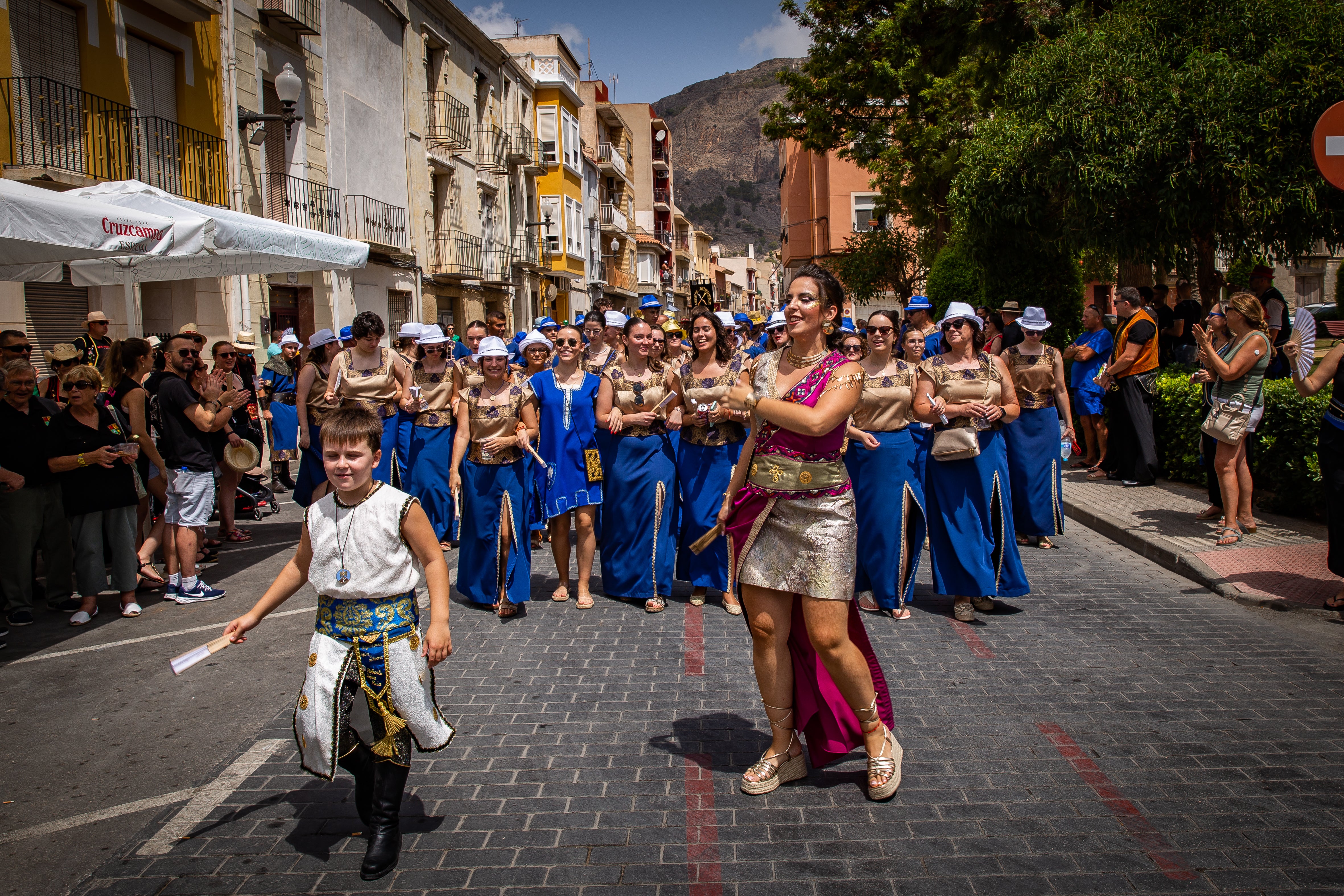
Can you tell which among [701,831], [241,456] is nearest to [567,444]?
[241,456]

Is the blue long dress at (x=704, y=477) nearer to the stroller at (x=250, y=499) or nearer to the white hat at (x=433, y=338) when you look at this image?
the white hat at (x=433, y=338)

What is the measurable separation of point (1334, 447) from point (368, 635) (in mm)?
5981

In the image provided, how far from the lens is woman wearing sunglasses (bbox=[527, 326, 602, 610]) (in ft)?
23.7

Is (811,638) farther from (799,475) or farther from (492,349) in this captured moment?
(492,349)

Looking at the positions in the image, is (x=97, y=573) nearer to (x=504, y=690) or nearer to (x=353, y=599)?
(x=504, y=690)

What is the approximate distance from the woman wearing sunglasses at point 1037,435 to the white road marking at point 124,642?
5.74 metres

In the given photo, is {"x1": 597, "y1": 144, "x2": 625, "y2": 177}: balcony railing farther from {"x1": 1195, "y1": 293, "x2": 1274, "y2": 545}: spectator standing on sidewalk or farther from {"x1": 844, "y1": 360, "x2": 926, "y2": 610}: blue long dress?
{"x1": 844, "y1": 360, "x2": 926, "y2": 610}: blue long dress

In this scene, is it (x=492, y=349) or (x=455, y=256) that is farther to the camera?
(x=455, y=256)

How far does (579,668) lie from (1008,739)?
2.40 m

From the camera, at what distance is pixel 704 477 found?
7.05m

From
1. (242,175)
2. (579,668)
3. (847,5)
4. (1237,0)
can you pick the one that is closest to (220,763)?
(579,668)

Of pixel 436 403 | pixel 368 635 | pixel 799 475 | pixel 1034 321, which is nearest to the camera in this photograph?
pixel 368 635

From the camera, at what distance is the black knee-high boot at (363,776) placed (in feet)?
11.5

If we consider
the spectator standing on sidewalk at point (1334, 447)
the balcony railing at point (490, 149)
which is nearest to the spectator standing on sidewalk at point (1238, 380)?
the spectator standing on sidewalk at point (1334, 447)
